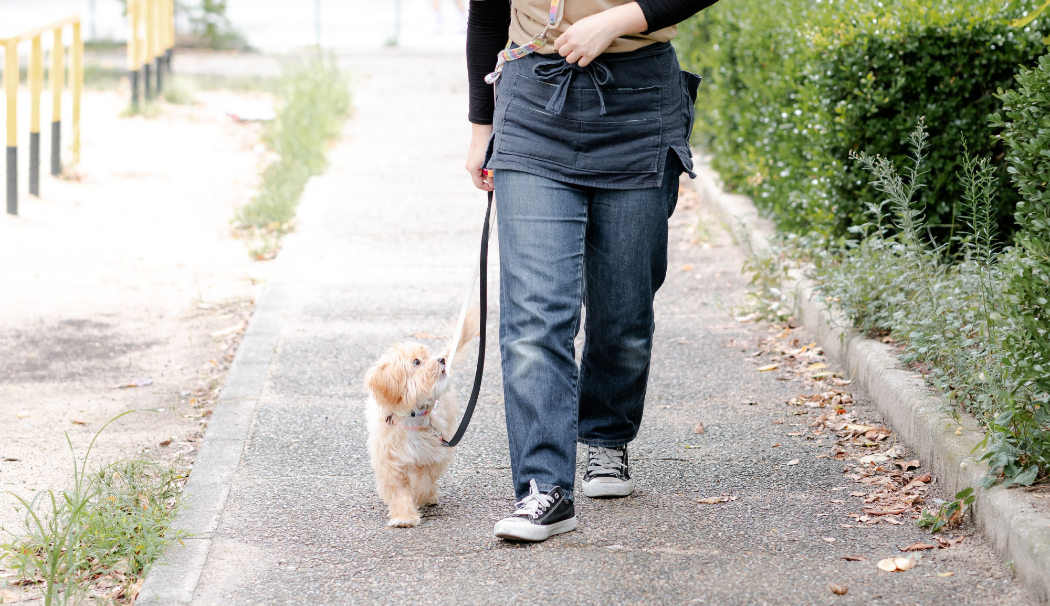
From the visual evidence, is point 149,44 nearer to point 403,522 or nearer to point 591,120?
point 403,522

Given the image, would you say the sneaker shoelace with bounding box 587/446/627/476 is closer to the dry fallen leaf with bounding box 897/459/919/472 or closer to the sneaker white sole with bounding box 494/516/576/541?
the sneaker white sole with bounding box 494/516/576/541

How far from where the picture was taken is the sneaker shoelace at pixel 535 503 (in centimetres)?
318

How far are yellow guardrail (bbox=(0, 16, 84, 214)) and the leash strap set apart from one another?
19.1 feet

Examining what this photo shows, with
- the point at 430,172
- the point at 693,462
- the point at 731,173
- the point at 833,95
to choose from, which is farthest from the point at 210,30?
the point at 693,462

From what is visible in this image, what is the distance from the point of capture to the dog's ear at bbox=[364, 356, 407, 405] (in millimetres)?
3336

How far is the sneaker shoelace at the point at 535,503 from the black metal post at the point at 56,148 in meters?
7.51

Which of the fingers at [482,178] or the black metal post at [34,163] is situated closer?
the fingers at [482,178]

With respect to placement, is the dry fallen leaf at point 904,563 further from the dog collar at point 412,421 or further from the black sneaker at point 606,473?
the dog collar at point 412,421

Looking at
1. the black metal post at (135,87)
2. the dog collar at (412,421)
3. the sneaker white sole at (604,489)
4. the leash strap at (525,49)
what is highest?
the leash strap at (525,49)

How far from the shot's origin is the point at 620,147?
3.16 metres

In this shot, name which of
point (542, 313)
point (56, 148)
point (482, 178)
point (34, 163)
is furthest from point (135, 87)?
point (542, 313)

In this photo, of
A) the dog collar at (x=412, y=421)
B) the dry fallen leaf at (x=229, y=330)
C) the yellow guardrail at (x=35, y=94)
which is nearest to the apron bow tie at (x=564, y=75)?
the dog collar at (x=412, y=421)

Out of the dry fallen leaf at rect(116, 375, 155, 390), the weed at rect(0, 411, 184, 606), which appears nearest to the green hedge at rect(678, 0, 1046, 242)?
the dry fallen leaf at rect(116, 375, 155, 390)

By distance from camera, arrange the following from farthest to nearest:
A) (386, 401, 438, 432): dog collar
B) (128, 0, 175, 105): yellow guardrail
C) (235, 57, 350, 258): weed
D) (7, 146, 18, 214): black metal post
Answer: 1. (128, 0, 175, 105): yellow guardrail
2. (7, 146, 18, 214): black metal post
3. (235, 57, 350, 258): weed
4. (386, 401, 438, 432): dog collar
